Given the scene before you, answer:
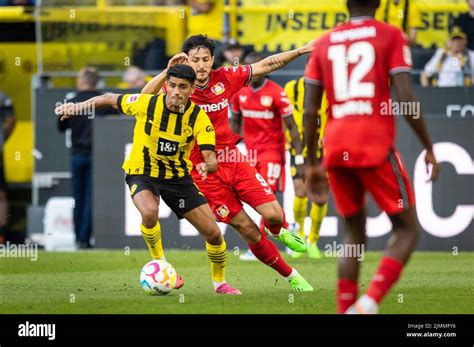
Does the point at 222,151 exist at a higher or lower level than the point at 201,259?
higher

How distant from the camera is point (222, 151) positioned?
11281mm

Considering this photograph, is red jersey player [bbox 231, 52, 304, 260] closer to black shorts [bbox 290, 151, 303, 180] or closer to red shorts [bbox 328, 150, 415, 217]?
black shorts [bbox 290, 151, 303, 180]

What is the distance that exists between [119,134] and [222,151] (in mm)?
5785

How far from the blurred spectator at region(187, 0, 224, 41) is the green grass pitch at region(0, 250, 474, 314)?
423 cm

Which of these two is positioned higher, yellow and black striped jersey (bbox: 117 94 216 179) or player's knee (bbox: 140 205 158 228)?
yellow and black striped jersey (bbox: 117 94 216 179)

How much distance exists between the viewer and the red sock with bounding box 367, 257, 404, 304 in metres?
7.40

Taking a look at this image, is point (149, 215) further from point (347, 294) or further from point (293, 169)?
point (293, 169)

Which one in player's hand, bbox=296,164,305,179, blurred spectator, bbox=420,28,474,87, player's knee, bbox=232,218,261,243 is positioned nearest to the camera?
player's knee, bbox=232,218,261,243

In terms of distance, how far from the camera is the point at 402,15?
17688 mm

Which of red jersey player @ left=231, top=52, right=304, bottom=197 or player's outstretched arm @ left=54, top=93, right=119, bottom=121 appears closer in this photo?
player's outstretched arm @ left=54, top=93, right=119, bottom=121

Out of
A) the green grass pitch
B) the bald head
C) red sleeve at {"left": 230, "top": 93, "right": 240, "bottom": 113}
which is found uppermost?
the bald head

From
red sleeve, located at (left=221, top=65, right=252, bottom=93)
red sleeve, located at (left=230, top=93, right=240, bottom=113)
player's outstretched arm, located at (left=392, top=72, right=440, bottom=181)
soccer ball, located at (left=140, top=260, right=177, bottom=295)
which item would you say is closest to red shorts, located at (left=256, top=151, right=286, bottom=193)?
red sleeve, located at (left=230, top=93, right=240, bottom=113)
